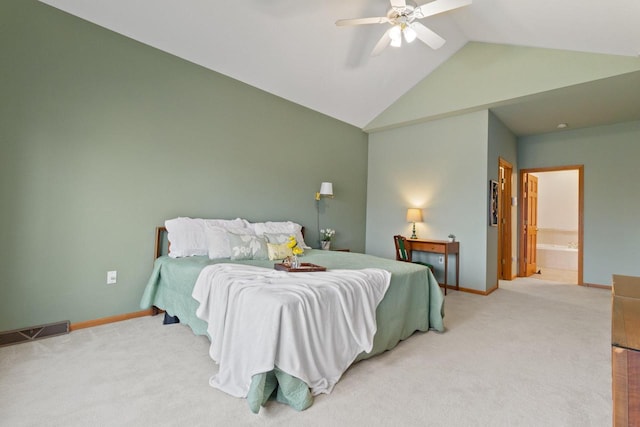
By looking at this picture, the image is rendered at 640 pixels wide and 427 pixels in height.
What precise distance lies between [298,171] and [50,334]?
333 centimetres

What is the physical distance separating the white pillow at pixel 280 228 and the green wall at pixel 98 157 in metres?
0.26

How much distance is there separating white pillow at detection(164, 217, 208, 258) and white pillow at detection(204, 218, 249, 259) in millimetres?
72

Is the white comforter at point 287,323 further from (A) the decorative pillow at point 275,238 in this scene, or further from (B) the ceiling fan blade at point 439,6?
(B) the ceiling fan blade at point 439,6

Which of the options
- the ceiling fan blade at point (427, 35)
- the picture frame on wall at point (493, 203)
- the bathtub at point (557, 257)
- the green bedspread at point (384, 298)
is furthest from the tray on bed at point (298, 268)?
the bathtub at point (557, 257)

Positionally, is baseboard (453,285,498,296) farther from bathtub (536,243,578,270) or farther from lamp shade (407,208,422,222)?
bathtub (536,243,578,270)

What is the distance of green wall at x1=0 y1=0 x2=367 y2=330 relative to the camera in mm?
2496

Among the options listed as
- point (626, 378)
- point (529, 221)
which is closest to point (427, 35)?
point (626, 378)

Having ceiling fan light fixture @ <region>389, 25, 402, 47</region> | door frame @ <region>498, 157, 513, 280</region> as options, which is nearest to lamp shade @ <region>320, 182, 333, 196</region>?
ceiling fan light fixture @ <region>389, 25, 402, 47</region>

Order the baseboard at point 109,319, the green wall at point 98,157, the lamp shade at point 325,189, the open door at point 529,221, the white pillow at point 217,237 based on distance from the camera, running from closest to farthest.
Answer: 1. the green wall at point 98,157
2. the baseboard at point 109,319
3. the white pillow at point 217,237
4. the lamp shade at point 325,189
5. the open door at point 529,221

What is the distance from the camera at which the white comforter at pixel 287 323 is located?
1.65m

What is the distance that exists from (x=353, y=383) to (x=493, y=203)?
12.8ft

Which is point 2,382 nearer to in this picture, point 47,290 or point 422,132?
point 47,290

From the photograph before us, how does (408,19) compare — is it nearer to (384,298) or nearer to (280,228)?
(384,298)

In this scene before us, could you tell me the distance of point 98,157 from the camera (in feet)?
9.42
